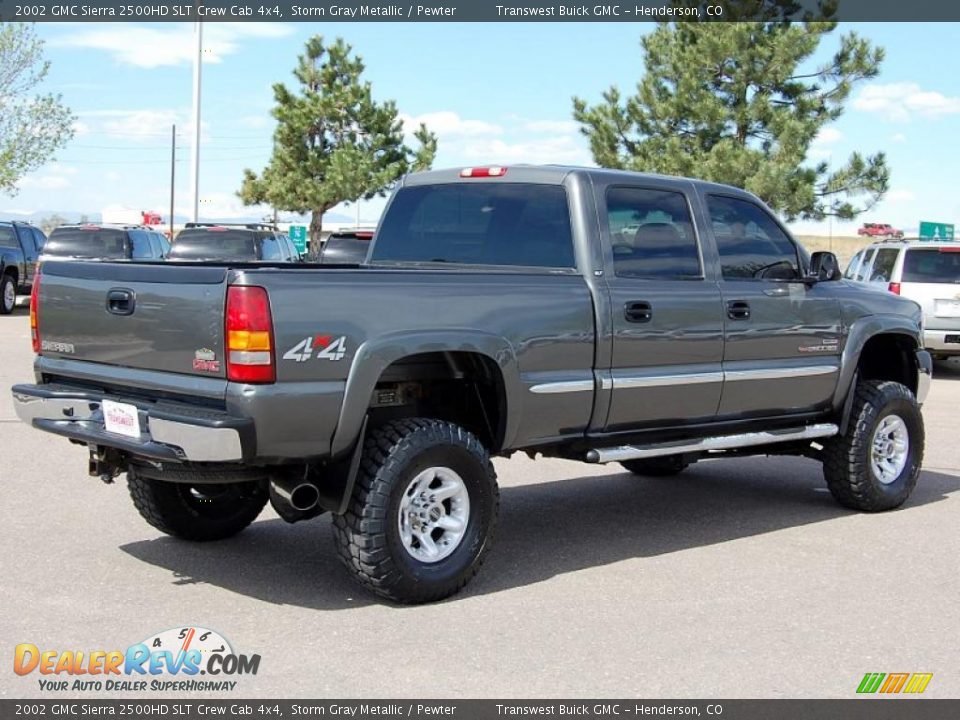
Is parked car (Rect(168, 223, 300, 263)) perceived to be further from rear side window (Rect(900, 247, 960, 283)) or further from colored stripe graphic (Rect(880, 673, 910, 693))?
colored stripe graphic (Rect(880, 673, 910, 693))

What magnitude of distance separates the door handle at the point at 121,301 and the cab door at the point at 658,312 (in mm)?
2353

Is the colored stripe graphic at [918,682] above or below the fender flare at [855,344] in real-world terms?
below

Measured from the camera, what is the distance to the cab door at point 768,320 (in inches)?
278

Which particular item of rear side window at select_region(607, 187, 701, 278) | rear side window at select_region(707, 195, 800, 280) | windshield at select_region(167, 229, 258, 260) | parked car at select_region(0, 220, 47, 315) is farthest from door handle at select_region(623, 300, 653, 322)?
parked car at select_region(0, 220, 47, 315)

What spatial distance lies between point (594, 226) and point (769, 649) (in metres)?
2.45

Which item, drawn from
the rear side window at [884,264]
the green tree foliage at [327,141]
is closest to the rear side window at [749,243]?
the rear side window at [884,264]

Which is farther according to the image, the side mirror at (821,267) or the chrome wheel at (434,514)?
the side mirror at (821,267)

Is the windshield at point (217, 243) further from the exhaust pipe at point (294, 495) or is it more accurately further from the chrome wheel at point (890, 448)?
the exhaust pipe at point (294, 495)

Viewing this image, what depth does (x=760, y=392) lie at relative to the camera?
720cm

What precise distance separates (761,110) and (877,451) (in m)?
22.9

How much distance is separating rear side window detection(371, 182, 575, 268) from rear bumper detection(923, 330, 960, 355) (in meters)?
11.5

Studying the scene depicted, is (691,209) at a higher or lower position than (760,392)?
higher

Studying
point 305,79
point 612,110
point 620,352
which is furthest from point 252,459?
point 305,79

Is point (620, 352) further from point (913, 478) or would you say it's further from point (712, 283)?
point (913, 478)
